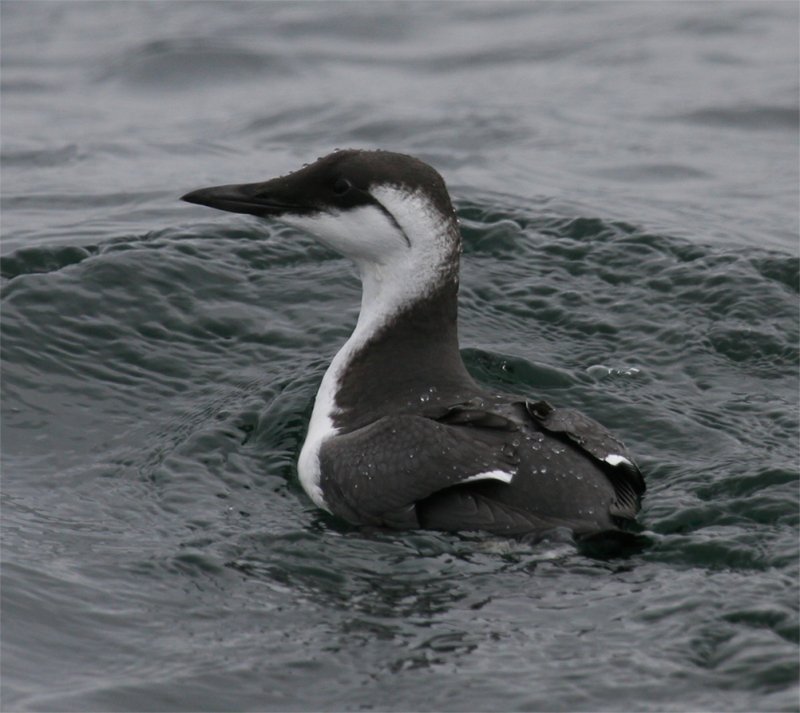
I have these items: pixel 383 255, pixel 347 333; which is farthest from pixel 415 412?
pixel 347 333

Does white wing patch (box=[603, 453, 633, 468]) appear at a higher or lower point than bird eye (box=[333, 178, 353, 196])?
lower

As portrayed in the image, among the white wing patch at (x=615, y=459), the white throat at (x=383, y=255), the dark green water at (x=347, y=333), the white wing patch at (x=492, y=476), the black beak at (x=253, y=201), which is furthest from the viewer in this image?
the black beak at (x=253, y=201)

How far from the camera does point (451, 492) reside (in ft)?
21.0

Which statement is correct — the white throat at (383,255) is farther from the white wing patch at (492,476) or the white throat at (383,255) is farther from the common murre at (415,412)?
the white wing patch at (492,476)

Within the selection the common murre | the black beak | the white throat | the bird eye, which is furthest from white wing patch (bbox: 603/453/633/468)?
the black beak

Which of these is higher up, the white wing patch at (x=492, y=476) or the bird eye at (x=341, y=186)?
the bird eye at (x=341, y=186)

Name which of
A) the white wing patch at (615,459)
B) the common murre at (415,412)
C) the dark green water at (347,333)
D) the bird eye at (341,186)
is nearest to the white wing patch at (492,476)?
the common murre at (415,412)

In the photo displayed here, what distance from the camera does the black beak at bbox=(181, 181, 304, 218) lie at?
7379mm

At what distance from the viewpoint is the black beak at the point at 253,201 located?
738cm

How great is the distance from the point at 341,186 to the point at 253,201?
1.55ft

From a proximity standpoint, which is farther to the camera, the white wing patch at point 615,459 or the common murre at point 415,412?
the white wing patch at point 615,459

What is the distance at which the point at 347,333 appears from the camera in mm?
9062

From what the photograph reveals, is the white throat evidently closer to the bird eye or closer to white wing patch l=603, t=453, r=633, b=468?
the bird eye

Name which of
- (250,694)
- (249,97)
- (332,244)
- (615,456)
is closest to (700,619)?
(615,456)
